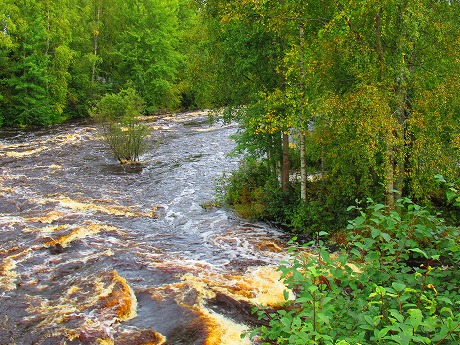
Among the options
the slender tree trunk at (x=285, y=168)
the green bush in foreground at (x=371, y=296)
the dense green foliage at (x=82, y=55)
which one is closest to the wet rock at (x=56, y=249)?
the slender tree trunk at (x=285, y=168)

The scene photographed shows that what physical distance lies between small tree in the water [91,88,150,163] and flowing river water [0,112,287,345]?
3.32ft

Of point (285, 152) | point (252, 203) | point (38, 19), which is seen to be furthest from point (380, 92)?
point (38, 19)

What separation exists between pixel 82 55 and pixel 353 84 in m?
34.8

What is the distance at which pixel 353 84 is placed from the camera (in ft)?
32.6

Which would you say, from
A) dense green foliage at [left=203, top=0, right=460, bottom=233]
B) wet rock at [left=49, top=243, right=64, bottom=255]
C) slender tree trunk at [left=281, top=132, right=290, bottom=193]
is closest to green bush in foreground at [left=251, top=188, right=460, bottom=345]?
dense green foliage at [left=203, top=0, right=460, bottom=233]

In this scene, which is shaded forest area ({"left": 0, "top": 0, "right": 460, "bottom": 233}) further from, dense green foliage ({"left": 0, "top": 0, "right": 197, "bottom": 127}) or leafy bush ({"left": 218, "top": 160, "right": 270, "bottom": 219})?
dense green foliage ({"left": 0, "top": 0, "right": 197, "bottom": 127})

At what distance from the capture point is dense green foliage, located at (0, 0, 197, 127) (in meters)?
31.0

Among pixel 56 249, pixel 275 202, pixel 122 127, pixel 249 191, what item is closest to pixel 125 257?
pixel 56 249

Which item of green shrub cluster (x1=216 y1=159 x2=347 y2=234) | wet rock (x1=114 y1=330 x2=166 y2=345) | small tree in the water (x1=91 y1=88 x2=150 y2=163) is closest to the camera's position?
wet rock (x1=114 y1=330 x2=166 y2=345)

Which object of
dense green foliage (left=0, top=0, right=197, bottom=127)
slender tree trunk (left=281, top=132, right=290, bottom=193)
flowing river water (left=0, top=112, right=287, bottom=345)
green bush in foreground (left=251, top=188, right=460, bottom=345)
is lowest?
flowing river water (left=0, top=112, right=287, bottom=345)

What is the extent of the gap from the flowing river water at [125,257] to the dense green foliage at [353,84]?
301cm

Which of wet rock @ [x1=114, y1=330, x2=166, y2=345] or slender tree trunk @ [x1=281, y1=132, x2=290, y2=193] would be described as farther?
slender tree trunk @ [x1=281, y1=132, x2=290, y2=193]

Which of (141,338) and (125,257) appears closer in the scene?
(141,338)

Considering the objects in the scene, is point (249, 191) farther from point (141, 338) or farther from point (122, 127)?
point (122, 127)
